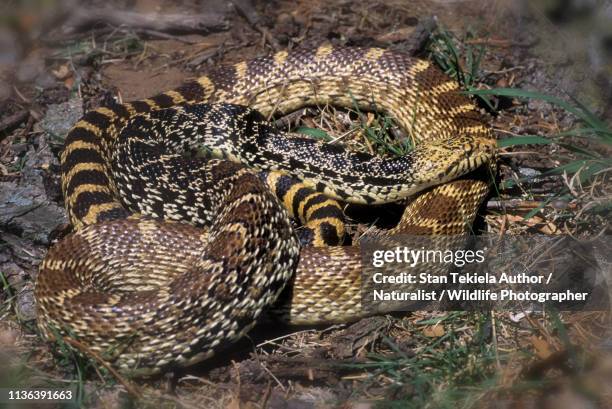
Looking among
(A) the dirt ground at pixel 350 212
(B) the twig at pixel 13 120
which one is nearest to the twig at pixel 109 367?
(A) the dirt ground at pixel 350 212

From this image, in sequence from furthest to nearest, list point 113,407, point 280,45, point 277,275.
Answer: point 280,45 → point 277,275 → point 113,407

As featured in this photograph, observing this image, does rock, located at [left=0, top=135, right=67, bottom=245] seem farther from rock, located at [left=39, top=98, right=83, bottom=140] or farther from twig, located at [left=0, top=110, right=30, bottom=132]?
twig, located at [left=0, top=110, right=30, bottom=132]

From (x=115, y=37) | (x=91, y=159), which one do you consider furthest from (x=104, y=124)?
(x=115, y=37)

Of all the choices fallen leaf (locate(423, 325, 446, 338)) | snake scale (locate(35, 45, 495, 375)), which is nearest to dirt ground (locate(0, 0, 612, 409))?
fallen leaf (locate(423, 325, 446, 338))

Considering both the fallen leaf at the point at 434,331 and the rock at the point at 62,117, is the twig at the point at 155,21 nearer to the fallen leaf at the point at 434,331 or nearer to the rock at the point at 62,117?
the rock at the point at 62,117

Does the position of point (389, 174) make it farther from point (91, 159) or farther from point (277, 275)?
point (91, 159)
